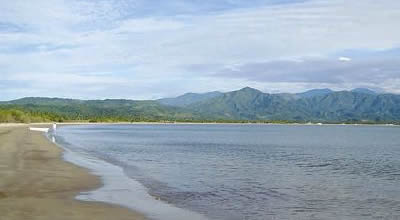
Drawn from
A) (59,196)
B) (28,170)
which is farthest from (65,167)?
(59,196)

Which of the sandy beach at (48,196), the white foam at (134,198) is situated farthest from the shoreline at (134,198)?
the sandy beach at (48,196)

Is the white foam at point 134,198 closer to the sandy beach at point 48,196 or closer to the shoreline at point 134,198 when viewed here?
the shoreline at point 134,198

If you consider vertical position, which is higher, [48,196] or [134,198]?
[48,196]

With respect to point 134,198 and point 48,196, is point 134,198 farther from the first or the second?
point 48,196

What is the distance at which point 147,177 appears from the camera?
28969 mm

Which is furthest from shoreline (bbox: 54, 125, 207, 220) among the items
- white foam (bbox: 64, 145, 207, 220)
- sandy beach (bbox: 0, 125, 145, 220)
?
sandy beach (bbox: 0, 125, 145, 220)

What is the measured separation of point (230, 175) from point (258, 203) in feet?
35.9

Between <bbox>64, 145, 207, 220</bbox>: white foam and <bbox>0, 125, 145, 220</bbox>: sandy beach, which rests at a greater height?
<bbox>0, 125, 145, 220</bbox>: sandy beach

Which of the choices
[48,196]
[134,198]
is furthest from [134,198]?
[48,196]

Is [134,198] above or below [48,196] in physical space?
below

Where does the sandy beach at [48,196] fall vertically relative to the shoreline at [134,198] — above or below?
above

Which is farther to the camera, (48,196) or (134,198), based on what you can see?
(134,198)

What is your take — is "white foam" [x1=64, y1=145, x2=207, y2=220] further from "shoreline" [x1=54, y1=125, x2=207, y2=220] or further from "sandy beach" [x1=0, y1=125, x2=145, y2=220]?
"sandy beach" [x1=0, y1=125, x2=145, y2=220]

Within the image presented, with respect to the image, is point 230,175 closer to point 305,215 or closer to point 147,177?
point 147,177
